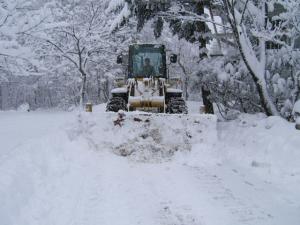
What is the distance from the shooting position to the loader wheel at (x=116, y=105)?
11.3m

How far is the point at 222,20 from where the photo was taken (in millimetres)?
14961

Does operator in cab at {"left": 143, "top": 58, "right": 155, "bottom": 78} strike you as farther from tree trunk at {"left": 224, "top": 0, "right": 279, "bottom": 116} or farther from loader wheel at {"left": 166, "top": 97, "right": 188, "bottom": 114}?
tree trunk at {"left": 224, "top": 0, "right": 279, "bottom": 116}

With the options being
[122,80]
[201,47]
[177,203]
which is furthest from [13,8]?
[201,47]

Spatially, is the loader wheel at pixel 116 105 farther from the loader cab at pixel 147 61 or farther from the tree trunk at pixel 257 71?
the tree trunk at pixel 257 71

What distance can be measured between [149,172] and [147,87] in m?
4.17

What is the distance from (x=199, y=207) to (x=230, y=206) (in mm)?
435

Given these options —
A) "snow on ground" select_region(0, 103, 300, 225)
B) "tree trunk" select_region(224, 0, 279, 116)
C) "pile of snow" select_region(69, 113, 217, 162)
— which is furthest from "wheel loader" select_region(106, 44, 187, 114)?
"tree trunk" select_region(224, 0, 279, 116)

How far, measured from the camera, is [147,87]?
11.4 metres

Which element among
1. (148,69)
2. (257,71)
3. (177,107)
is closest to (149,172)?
(177,107)

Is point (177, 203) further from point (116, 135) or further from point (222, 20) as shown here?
point (222, 20)

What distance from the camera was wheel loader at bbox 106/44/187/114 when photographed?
11.2 metres

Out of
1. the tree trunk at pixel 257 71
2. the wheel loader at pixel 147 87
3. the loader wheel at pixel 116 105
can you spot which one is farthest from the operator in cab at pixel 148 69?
the tree trunk at pixel 257 71

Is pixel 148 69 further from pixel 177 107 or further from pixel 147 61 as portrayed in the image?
pixel 177 107

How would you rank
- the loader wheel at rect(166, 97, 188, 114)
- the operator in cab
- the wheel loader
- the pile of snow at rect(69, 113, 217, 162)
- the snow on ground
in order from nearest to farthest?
the snow on ground → the pile of snow at rect(69, 113, 217, 162) → the loader wheel at rect(166, 97, 188, 114) → the wheel loader → the operator in cab
